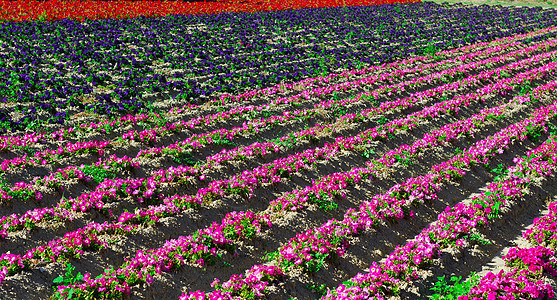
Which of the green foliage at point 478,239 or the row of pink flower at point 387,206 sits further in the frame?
the green foliage at point 478,239

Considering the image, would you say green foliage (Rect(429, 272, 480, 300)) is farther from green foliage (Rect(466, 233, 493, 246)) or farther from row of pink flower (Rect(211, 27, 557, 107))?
row of pink flower (Rect(211, 27, 557, 107))

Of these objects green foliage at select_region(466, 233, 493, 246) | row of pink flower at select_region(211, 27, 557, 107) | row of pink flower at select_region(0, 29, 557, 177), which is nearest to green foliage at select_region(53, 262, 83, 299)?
row of pink flower at select_region(0, 29, 557, 177)

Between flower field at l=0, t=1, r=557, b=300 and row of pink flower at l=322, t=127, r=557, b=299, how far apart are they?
0.04 metres

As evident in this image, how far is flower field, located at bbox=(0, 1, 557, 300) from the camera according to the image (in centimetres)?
758

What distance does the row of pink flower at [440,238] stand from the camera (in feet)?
23.8

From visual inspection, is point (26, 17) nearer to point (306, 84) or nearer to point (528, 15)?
point (306, 84)

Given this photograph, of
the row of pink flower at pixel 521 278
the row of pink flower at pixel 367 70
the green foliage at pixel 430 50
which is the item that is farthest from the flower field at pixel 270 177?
the green foliage at pixel 430 50

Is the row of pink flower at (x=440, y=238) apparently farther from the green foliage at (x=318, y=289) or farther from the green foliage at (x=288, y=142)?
the green foliage at (x=288, y=142)

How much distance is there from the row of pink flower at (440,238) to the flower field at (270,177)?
4 cm

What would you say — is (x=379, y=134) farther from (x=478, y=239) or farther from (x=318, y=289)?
(x=318, y=289)

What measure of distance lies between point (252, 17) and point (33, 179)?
30075 millimetres

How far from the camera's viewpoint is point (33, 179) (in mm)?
10000

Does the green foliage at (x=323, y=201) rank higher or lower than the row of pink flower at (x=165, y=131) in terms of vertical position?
lower

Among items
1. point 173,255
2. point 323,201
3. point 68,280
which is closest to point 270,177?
point 323,201
